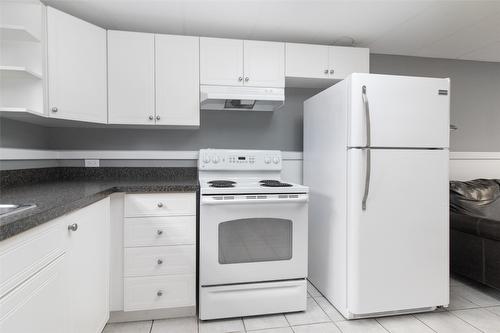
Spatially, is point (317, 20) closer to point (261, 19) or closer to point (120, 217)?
point (261, 19)

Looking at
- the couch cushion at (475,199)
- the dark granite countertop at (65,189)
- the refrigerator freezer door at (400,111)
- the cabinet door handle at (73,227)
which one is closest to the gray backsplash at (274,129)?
the dark granite countertop at (65,189)

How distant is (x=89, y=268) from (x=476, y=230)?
2705mm

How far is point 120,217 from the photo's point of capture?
6.21 ft

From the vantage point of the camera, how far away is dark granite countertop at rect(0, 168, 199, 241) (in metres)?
0.97

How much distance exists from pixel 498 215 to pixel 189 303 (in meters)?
2.63

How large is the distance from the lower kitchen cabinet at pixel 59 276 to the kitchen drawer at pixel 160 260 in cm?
15

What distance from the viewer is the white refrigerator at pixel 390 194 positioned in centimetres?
190

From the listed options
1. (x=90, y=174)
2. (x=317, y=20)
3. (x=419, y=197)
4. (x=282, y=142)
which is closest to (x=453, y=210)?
(x=419, y=197)

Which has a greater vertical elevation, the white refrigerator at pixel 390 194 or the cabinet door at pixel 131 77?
the cabinet door at pixel 131 77

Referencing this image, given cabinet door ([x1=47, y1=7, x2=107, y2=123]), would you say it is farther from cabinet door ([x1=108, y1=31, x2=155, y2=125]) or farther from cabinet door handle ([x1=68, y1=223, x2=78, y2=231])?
cabinet door handle ([x1=68, y1=223, x2=78, y2=231])

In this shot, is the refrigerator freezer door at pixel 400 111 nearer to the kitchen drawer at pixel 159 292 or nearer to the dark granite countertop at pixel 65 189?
the dark granite countertop at pixel 65 189

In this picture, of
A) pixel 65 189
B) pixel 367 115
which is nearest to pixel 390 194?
pixel 367 115

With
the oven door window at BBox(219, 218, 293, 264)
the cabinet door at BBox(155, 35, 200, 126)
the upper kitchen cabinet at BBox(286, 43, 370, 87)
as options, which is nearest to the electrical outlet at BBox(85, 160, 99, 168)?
the cabinet door at BBox(155, 35, 200, 126)

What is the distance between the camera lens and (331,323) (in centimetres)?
195
